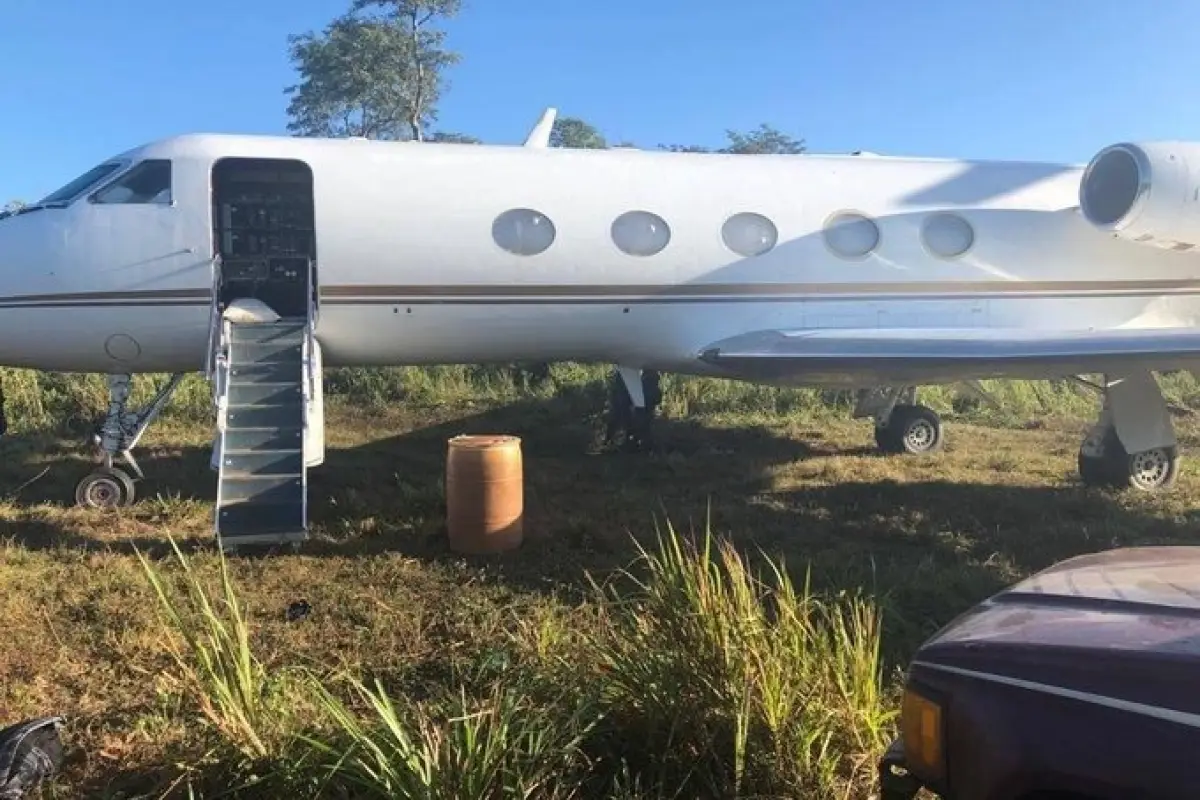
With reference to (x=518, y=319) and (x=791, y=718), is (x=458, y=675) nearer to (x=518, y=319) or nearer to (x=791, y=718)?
(x=791, y=718)

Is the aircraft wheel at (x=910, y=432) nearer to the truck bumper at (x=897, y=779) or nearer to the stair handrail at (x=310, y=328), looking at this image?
the stair handrail at (x=310, y=328)

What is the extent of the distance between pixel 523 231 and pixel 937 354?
3821mm

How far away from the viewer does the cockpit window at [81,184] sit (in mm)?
8250

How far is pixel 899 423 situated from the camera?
1191 cm

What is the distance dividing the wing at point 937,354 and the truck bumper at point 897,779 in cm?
607

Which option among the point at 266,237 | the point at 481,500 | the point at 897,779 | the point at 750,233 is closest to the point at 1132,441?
the point at 750,233

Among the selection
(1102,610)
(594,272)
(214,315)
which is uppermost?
(594,272)

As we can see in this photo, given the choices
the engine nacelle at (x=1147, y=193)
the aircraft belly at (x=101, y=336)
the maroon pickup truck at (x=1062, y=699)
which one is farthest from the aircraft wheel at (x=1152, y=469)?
the aircraft belly at (x=101, y=336)

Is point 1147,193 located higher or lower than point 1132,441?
higher

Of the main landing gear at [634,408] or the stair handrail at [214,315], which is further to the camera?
the main landing gear at [634,408]

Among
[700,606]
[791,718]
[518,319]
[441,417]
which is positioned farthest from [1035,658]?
[441,417]

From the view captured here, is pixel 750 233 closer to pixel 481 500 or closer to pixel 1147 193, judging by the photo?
pixel 1147 193

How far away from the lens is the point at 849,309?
9.48 m

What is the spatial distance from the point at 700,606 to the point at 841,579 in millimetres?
2619
